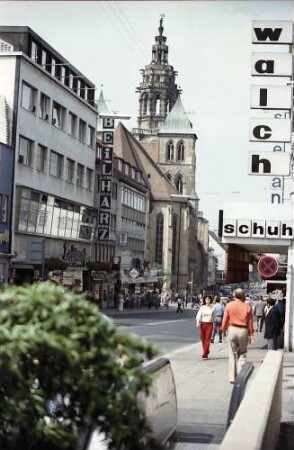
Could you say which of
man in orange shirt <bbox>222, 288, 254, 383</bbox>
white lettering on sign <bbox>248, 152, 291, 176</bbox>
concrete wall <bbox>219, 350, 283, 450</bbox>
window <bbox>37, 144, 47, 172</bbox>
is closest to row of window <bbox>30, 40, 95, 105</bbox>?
window <bbox>37, 144, 47, 172</bbox>

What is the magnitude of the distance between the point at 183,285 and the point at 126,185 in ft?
202

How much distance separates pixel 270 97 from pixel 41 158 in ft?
118

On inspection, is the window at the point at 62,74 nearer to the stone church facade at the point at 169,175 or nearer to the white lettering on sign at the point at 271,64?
the white lettering on sign at the point at 271,64

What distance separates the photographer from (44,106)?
52094mm

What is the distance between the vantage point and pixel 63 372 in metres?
4.10

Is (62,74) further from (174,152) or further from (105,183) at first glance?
(174,152)

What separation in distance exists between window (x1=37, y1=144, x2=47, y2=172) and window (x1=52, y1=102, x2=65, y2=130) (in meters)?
2.43

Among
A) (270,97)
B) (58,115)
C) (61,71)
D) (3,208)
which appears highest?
(61,71)

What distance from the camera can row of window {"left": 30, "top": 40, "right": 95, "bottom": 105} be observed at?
52406 millimetres

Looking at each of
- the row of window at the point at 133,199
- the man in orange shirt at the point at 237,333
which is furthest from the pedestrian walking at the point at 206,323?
the row of window at the point at 133,199

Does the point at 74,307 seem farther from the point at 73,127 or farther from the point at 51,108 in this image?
the point at 73,127

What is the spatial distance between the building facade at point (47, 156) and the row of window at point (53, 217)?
0.06m

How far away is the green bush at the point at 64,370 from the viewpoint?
13.0 feet

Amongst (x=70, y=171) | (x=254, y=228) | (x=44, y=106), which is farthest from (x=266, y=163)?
(x=70, y=171)
